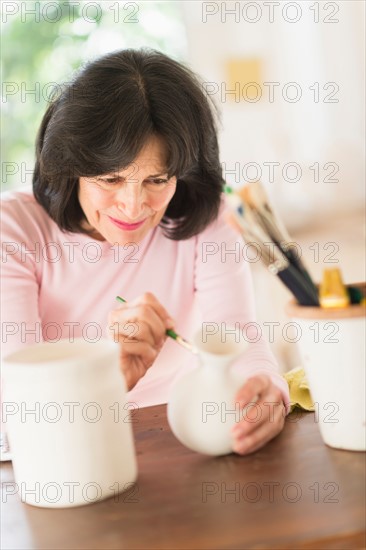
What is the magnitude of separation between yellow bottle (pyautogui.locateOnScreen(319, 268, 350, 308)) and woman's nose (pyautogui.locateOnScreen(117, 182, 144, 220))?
0.47 metres

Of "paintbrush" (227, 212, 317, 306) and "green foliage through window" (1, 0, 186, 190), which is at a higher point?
"green foliage through window" (1, 0, 186, 190)

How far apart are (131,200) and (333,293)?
494mm

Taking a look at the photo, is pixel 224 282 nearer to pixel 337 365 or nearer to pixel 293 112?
pixel 337 365

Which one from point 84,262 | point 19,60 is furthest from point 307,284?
point 19,60

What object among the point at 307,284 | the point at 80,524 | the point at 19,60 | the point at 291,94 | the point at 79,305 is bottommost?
the point at 80,524

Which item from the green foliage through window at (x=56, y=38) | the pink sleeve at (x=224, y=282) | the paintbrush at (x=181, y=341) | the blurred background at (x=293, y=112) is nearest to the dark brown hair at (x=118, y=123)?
the pink sleeve at (x=224, y=282)

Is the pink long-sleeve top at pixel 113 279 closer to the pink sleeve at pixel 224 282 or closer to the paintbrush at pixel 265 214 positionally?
the pink sleeve at pixel 224 282

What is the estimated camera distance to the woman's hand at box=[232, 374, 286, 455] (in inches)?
39.2

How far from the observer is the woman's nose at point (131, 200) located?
52.6 inches

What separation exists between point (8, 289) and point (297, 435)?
23.1 inches

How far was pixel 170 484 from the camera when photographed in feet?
3.07

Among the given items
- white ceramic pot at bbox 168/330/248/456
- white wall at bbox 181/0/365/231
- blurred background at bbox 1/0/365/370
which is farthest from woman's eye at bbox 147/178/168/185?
white wall at bbox 181/0/365/231

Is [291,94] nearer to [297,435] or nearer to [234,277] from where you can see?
[234,277]

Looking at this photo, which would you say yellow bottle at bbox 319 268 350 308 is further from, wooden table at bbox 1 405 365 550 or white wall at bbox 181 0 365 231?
white wall at bbox 181 0 365 231
